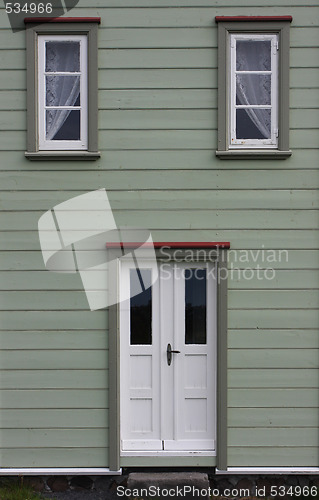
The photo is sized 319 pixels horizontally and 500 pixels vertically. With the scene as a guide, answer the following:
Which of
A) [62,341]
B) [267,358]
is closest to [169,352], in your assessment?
[267,358]

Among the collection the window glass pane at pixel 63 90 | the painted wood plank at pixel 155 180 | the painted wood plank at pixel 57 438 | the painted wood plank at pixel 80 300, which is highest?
the window glass pane at pixel 63 90

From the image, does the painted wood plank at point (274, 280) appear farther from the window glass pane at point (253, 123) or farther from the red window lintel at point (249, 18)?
the red window lintel at point (249, 18)

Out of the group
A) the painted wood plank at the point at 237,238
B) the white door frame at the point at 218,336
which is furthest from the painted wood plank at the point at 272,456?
the painted wood plank at the point at 237,238

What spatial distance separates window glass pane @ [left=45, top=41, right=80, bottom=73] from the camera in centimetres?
497

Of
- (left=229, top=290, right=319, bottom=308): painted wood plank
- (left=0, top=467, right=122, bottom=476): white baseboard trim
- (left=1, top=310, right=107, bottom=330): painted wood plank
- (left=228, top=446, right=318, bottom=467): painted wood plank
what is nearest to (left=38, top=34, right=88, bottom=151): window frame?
(left=1, top=310, right=107, bottom=330): painted wood plank

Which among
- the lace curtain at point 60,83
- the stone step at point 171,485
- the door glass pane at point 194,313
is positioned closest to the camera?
the stone step at point 171,485

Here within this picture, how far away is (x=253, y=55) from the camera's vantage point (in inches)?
196

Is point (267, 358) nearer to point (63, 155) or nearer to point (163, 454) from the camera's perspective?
point (163, 454)

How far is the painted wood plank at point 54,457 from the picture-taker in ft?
16.3

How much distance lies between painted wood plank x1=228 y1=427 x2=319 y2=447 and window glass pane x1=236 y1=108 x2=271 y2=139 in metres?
3.02

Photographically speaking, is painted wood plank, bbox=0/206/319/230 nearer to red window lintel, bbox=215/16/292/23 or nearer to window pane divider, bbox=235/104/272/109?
window pane divider, bbox=235/104/272/109

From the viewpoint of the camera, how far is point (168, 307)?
510cm

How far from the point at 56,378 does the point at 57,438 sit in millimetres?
620

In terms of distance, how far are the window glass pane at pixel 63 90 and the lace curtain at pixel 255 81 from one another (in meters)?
1.67
